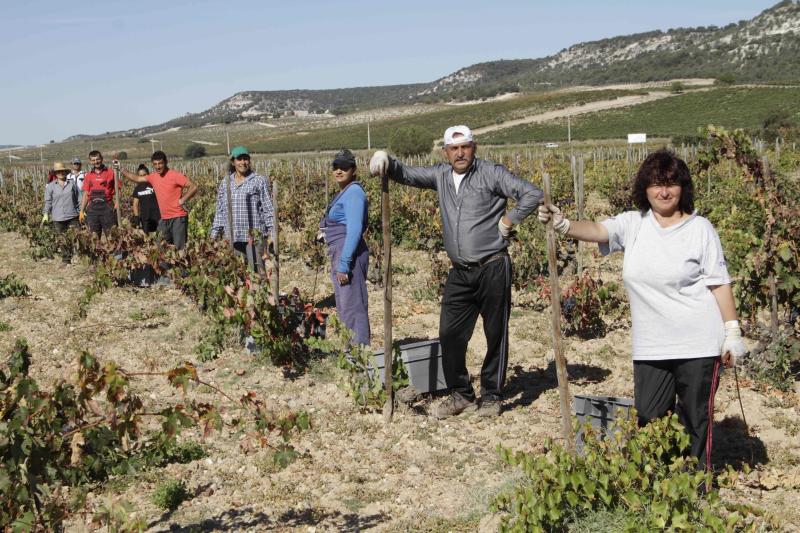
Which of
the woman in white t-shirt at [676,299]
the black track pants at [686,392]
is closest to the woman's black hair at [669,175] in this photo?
the woman in white t-shirt at [676,299]

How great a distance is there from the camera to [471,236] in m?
4.56

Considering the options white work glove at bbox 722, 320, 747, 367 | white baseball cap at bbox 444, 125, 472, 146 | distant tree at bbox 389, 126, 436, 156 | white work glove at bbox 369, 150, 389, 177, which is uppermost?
distant tree at bbox 389, 126, 436, 156

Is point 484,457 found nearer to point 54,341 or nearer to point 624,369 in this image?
point 624,369

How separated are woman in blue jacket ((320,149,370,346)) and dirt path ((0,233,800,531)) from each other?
0.56 metres

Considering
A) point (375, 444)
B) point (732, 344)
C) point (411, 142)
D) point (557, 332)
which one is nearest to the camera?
point (732, 344)

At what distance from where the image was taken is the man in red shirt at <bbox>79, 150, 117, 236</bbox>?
9.94 meters

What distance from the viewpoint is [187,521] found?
3.61m

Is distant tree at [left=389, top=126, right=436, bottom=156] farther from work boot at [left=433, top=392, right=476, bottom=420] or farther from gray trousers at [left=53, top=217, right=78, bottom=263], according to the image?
work boot at [left=433, top=392, right=476, bottom=420]

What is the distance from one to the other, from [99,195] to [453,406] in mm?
6908

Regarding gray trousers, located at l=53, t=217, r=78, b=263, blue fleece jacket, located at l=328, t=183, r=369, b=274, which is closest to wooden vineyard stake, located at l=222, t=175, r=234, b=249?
blue fleece jacket, located at l=328, t=183, r=369, b=274

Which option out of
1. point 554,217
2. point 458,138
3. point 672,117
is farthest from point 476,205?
point 672,117

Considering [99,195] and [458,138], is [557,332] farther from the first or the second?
[99,195]

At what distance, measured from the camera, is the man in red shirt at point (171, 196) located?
8.22m

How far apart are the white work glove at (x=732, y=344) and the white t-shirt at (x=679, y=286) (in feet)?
0.08
